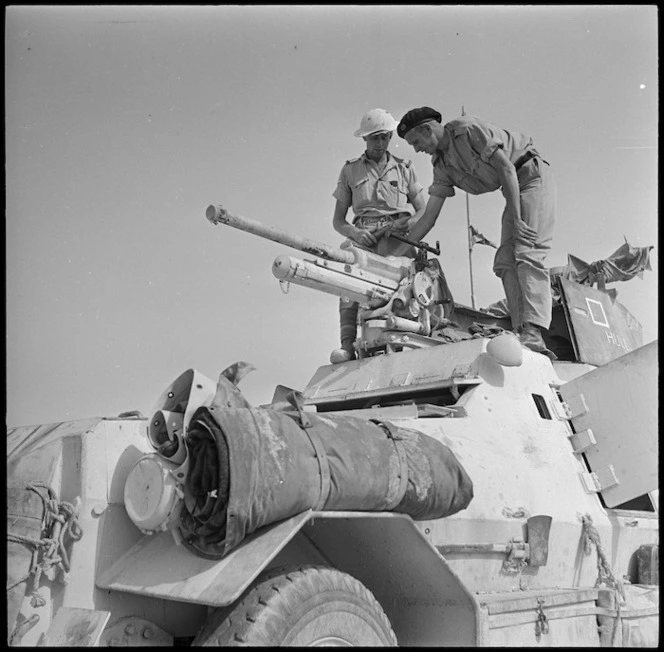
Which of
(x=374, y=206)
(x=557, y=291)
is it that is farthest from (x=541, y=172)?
(x=374, y=206)

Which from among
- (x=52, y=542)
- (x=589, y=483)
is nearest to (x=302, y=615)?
(x=52, y=542)

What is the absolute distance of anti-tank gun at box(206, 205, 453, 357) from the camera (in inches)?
235

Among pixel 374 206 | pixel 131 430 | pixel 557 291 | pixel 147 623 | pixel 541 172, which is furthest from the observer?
pixel 374 206

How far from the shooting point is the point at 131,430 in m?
3.83

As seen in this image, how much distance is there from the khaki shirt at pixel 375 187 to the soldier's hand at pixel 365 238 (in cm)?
57

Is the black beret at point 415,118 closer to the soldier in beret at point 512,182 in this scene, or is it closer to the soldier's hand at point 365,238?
the soldier in beret at point 512,182

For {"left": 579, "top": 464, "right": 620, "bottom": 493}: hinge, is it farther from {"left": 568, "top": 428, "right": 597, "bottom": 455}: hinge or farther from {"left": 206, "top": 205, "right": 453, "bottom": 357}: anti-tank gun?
{"left": 206, "top": 205, "right": 453, "bottom": 357}: anti-tank gun

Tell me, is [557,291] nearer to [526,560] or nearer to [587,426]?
[587,426]

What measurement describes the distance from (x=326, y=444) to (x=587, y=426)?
234 cm

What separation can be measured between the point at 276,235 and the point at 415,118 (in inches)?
58.6

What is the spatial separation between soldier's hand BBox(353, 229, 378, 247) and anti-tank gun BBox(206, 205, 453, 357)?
24.3 inches

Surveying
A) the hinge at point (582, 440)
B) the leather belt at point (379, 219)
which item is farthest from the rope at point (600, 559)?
the leather belt at point (379, 219)

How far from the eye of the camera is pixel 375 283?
6.43 m

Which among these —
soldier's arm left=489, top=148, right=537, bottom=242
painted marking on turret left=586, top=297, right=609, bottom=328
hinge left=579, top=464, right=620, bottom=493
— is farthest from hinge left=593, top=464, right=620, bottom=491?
painted marking on turret left=586, top=297, right=609, bottom=328
